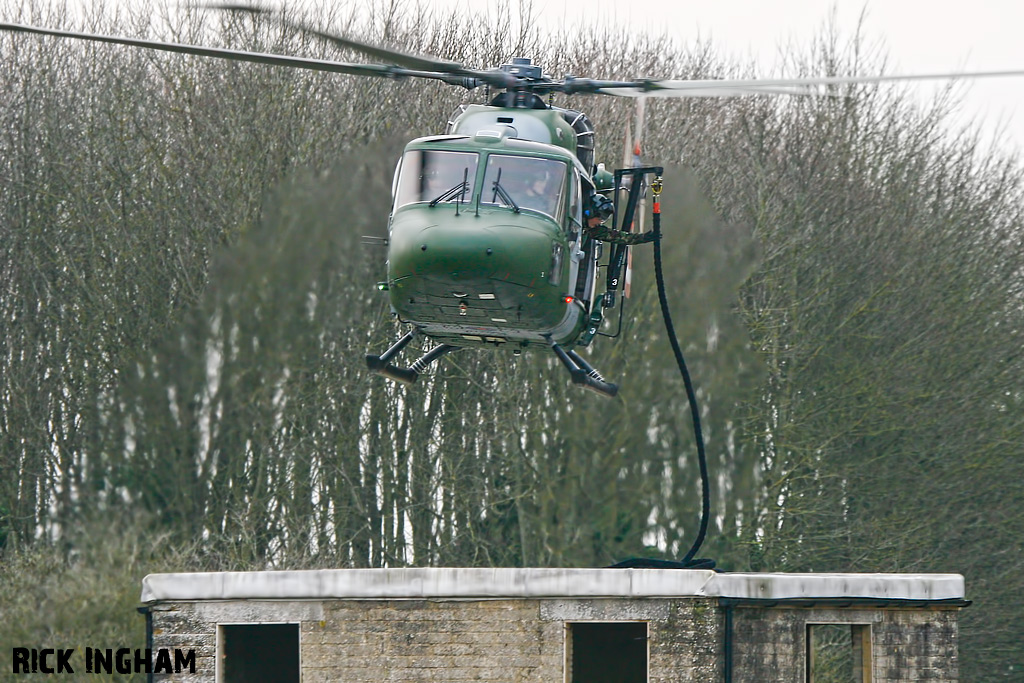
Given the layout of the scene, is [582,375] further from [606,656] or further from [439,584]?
[606,656]

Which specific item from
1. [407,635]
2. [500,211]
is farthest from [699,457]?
[500,211]

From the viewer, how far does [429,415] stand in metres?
27.0

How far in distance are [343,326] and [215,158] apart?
3.71 meters

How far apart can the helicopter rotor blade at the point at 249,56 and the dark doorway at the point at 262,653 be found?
6.39m

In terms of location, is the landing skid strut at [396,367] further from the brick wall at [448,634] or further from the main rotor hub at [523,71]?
the main rotor hub at [523,71]

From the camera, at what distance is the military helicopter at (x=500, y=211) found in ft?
44.1

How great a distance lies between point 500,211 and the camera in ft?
45.2

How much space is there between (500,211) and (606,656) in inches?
298

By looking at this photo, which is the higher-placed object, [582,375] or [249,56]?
[249,56]

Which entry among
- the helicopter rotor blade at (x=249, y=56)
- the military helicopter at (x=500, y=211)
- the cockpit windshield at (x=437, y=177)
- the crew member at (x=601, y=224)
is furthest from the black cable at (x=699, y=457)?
A: the helicopter rotor blade at (x=249, y=56)

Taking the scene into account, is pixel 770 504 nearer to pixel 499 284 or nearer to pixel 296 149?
pixel 296 149

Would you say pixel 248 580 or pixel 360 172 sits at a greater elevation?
pixel 360 172

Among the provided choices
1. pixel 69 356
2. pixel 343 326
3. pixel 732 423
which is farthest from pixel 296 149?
pixel 732 423

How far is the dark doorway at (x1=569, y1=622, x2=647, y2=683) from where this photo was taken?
19.3m
